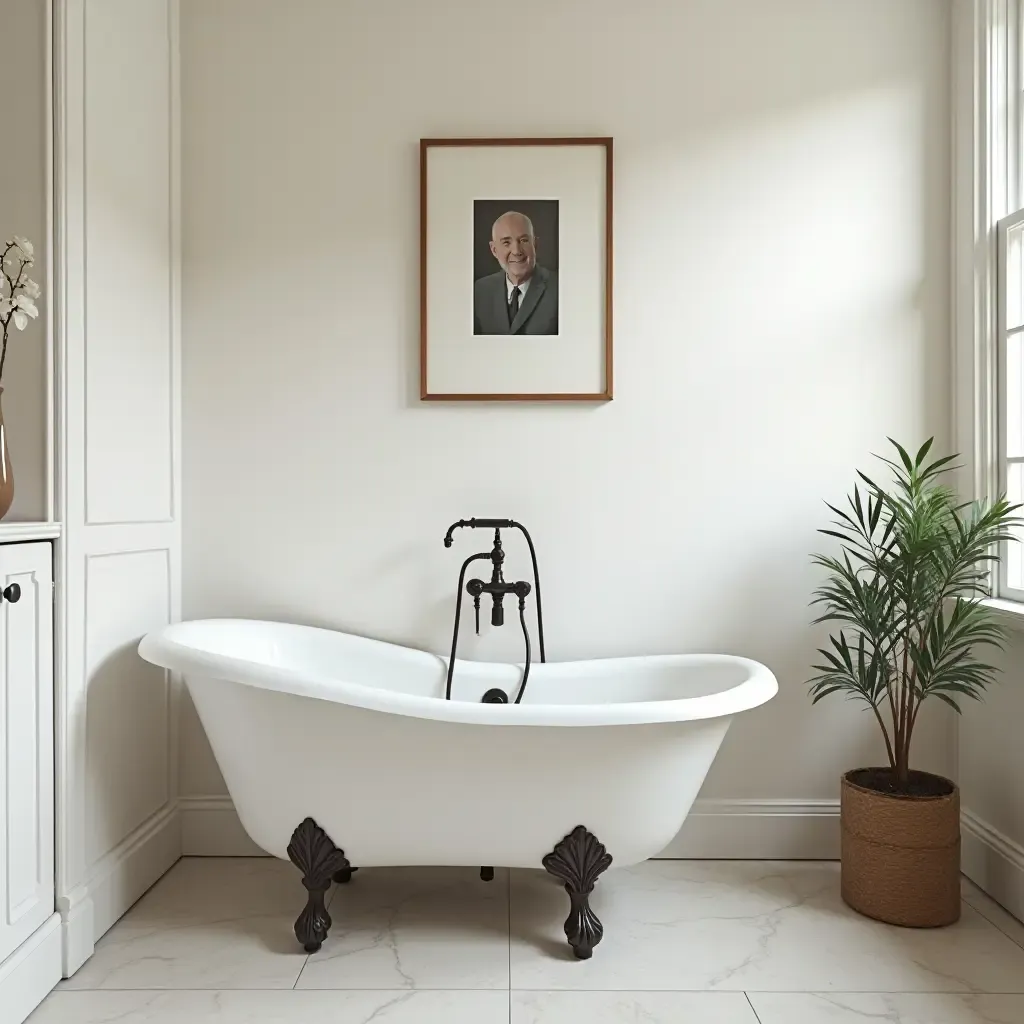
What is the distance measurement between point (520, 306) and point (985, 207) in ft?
4.24

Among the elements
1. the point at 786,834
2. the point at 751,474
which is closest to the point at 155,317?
the point at 751,474

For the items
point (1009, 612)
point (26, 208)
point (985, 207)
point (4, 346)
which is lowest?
point (1009, 612)

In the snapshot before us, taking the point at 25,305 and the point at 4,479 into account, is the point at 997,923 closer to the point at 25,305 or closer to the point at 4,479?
the point at 4,479

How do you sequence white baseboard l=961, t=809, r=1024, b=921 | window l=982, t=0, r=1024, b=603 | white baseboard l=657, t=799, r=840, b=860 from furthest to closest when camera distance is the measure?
white baseboard l=657, t=799, r=840, b=860, window l=982, t=0, r=1024, b=603, white baseboard l=961, t=809, r=1024, b=921

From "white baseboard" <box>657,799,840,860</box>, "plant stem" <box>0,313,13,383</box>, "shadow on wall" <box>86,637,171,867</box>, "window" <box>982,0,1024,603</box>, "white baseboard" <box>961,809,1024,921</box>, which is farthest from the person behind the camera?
"white baseboard" <box>657,799,840,860</box>

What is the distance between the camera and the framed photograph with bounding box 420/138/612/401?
8.00 feet

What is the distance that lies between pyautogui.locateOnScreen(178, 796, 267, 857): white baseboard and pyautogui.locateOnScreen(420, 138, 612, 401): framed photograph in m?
1.37

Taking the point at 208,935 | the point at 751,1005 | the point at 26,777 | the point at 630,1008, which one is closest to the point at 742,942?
the point at 751,1005

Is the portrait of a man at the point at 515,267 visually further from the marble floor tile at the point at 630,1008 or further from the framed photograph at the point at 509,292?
the marble floor tile at the point at 630,1008

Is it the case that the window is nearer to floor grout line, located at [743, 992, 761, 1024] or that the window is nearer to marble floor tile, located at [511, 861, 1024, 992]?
marble floor tile, located at [511, 861, 1024, 992]

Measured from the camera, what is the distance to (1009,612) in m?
2.05

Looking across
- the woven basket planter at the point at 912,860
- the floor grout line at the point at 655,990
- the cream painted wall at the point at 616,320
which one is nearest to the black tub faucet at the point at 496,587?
the cream painted wall at the point at 616,320

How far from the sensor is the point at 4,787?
63.5 inches

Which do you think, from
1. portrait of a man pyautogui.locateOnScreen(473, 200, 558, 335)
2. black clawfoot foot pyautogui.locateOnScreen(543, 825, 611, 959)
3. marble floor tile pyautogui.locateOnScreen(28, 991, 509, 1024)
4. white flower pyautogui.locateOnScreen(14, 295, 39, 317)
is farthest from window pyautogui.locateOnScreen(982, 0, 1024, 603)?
white flower pyautogui.locateOnScreen(14, 295, 39, 317)
